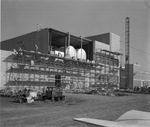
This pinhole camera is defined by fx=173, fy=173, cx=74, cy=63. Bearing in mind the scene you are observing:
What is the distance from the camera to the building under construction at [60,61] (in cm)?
2741

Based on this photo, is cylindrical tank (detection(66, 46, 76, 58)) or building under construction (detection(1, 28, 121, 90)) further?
cylindrical tank (detection(66, 46, 76, 58))

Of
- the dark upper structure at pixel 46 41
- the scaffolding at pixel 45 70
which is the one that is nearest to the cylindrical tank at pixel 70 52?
the scaffolding at pixel 45 70

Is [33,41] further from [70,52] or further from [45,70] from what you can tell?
[45,70]

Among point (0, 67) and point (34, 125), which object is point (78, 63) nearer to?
point (0, 67)

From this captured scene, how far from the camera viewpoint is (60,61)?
33906 millimetres

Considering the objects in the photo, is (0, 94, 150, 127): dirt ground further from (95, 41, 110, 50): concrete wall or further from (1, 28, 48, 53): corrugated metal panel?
(95, 41, 110, 50): concrete wall

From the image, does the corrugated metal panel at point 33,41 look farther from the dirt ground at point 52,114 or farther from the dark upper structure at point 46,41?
the dirt ground at point 52,114

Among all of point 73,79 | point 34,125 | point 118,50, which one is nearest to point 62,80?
point 73,79

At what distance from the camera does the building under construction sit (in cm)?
2741

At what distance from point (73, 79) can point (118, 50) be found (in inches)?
785

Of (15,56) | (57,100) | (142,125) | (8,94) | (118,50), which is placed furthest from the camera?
(118,50)

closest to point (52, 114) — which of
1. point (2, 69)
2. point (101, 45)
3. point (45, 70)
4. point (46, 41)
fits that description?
point (2, 69)

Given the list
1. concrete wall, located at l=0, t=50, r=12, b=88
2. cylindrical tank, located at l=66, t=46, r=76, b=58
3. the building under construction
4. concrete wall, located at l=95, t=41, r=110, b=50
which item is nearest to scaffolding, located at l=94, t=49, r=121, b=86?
the building under construction

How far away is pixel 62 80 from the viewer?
112 ft
